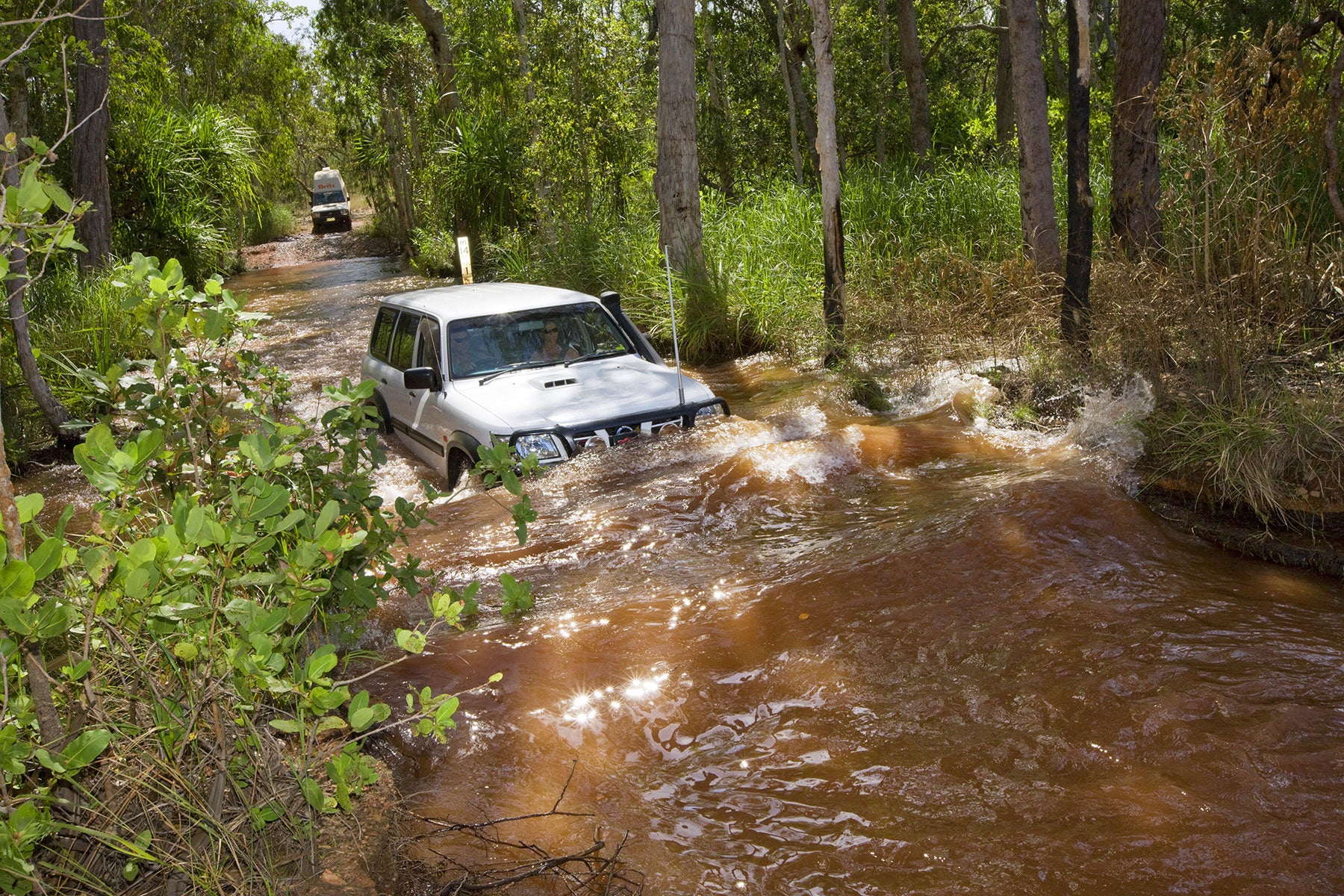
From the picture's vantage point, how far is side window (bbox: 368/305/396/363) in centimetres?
854

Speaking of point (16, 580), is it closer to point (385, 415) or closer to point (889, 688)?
point (889, 688)

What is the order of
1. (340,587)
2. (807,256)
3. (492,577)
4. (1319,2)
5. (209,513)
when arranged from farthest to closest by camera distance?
(1319,2)
(807,256)
(492,577)
(340,587)
(209,513)

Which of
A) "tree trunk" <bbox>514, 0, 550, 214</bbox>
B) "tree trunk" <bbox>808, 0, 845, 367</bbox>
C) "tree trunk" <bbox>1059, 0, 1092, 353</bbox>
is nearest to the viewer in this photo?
"tree trunk" <bbox>1059, 0, 1092, 353</bbox>

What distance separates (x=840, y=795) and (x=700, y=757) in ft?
1.80

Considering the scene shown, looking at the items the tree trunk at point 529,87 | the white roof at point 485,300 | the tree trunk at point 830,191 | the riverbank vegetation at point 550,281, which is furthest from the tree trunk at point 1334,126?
the tree trunk at point 529,87

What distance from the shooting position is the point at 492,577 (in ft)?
18.5

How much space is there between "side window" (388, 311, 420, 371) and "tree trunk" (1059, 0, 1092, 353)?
16.7 feet

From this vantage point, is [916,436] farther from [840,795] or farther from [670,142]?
[670,142]

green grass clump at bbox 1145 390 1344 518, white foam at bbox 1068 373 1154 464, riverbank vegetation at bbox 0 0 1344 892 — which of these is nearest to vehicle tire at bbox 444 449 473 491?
riverbank vegetation at bbox 0 0 1344 892

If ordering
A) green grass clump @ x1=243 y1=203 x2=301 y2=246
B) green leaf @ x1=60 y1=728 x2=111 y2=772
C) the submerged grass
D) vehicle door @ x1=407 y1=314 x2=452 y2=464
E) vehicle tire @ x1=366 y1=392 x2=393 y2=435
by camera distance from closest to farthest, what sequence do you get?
green leaf @ x1=60 y1=728 x2=111 y2=772, vehicle door @ x1=407 y1=314 x2=452 y2=464, vehicle tire @ x1=366 y1=392 x2=393 y2=435, the submerged grass, green grass clump @ x1=243 y1=203 x2=301 y2=246

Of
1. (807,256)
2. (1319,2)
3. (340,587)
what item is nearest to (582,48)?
(807,256)

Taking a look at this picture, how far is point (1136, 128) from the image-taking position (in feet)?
29.7

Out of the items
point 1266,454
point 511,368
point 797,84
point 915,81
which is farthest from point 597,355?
point 797,84

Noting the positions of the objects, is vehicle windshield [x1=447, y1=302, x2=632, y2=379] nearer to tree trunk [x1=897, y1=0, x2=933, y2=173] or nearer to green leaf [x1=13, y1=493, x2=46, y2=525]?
green leaf [x1=13, y1=493, x2=46, y2=525]
